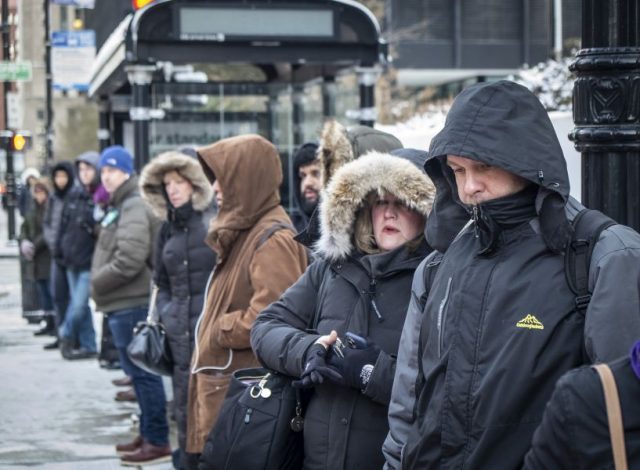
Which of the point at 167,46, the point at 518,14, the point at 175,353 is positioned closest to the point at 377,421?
the point at 175,353

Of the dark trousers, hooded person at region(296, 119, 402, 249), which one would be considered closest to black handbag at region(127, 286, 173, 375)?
hooded person at region(296, 119, 402, 249)

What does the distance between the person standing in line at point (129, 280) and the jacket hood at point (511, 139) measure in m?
5.01

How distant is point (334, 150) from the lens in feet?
16.8

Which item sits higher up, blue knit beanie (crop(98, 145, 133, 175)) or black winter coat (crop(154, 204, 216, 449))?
blue knit beanie (crop(98, 145, 133, 175))

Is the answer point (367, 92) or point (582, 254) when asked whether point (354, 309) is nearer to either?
point (582, 254)

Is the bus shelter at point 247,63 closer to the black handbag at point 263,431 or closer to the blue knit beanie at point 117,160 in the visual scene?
the blue knit beanie at point 117,160

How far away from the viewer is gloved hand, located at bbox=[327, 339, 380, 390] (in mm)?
3758

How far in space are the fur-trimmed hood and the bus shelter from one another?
652 centimetres

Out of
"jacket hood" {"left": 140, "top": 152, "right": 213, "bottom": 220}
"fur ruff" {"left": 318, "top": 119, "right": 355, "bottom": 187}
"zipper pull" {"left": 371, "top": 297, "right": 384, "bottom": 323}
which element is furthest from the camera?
"jacket hood" {"left": 140, "top": 152, "right": 213, "bottom": 220}

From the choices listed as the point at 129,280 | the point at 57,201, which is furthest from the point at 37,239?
the point at 129,280

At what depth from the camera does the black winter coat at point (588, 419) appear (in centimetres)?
220

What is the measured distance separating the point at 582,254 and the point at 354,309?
1246mm

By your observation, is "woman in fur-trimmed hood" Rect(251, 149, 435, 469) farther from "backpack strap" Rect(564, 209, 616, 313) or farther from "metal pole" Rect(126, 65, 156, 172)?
"metal pole" Rect(126, 65, 156, 172)

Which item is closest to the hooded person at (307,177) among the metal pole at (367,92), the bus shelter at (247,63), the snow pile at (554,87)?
the snow pile at (554,87)
